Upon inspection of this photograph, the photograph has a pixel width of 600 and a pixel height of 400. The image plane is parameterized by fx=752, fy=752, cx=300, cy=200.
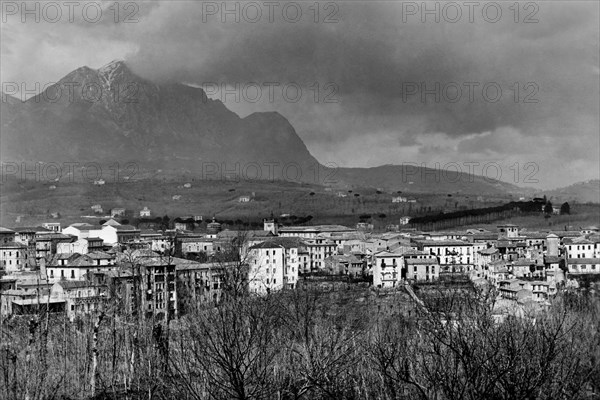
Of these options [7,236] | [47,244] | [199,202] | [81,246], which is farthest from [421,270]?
[199,202]

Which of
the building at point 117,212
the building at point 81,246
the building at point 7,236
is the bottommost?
the building at point 81,246

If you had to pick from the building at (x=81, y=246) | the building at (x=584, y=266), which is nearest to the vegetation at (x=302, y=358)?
the building at (x=584, y=266)

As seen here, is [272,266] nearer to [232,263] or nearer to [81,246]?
[232,263]

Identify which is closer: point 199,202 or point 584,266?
point 584,266

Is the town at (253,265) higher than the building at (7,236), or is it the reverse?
the building at (7,236)

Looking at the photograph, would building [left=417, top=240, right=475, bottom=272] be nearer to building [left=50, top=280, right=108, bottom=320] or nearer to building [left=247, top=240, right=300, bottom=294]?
building [left=247, top=240, right=300, bottom=294]

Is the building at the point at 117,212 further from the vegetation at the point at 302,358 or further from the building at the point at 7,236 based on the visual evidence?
the vegetation at the point at 302,358

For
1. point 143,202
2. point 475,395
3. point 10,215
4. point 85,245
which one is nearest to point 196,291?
point 85,245

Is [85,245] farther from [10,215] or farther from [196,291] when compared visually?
[10,215]

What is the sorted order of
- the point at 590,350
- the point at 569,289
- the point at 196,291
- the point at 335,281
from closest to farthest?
the point at 590,350 → the point at 196,291 → the point at 569,289 → the point at 335,281
